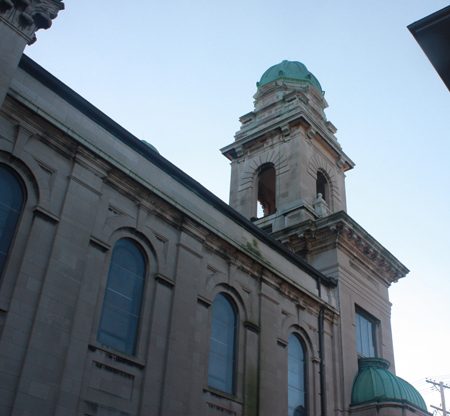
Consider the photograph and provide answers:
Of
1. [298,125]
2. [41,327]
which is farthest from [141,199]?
Answer: [298,125]

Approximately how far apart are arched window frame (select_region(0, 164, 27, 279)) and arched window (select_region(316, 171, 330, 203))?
22748 millimetres

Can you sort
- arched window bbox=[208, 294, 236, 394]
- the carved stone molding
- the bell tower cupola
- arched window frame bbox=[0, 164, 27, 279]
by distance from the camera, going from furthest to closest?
the bell tower cupola, arched window bbox=[208, 294, 236, 394], the carved stone molding, arched window frame bbox=[0, 164, 27, 279]

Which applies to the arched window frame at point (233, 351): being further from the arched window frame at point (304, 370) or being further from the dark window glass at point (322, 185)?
the dark window glass at point (322, 185)

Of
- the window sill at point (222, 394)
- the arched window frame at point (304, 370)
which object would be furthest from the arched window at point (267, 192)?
the window sill at point (222, 394)

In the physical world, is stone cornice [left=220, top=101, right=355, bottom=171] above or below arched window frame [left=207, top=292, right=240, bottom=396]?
above

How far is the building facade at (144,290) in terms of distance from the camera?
1334 centimetres

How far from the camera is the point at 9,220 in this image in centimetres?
1370

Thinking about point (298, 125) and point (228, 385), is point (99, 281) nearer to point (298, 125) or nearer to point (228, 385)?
point (228, 385)

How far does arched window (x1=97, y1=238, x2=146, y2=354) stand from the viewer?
49.4ft

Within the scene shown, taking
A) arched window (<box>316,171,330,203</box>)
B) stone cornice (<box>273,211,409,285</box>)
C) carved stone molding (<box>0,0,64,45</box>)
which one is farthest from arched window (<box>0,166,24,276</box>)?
arched window (<box>316,171,330,203</box>)

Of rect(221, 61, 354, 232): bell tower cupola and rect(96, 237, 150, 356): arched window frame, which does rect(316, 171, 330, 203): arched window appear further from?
rect(96, 237, 150, 356): arched window frame

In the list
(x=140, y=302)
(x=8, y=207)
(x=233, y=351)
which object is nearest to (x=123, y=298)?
(x=140, y=302)

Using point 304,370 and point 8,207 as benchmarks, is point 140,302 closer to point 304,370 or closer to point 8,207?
point 8,207

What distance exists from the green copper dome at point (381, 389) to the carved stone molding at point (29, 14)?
17.3m
